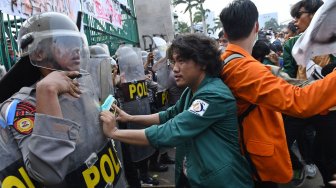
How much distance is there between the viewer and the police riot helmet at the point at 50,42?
1437mm

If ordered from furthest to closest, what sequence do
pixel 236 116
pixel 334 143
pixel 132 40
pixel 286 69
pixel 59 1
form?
1. pixel 132 40
2. pixel 59 1
3. pixel 286 69
4. pixel 334 143
5. pixel 236 116

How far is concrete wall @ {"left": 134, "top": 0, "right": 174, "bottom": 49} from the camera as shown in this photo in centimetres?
2194

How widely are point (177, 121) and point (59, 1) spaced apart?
2.81 m

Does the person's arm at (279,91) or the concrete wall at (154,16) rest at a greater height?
the concrete wall at (154,16)

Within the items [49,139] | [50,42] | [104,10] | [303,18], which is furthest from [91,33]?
[49,139]

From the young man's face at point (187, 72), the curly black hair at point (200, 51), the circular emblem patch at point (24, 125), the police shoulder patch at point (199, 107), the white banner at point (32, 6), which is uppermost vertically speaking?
the white banner at point (32, 6)

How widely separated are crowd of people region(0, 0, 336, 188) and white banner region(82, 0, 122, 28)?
114 inches

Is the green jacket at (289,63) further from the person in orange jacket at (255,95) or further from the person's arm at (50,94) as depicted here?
the person's arm at (50,94)

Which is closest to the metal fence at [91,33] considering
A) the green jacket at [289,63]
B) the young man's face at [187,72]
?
the young man's face at [187,72]

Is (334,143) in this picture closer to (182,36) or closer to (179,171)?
(179,171)

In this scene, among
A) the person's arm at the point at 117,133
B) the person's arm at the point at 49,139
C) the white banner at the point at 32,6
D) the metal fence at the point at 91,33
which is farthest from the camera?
the metal fence at the point at 91,33

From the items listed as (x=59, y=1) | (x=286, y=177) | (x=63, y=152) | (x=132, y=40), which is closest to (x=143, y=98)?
(x=59, y=1)

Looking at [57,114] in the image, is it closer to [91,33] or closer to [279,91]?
[279,91]

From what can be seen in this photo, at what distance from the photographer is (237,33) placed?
2.07 m
